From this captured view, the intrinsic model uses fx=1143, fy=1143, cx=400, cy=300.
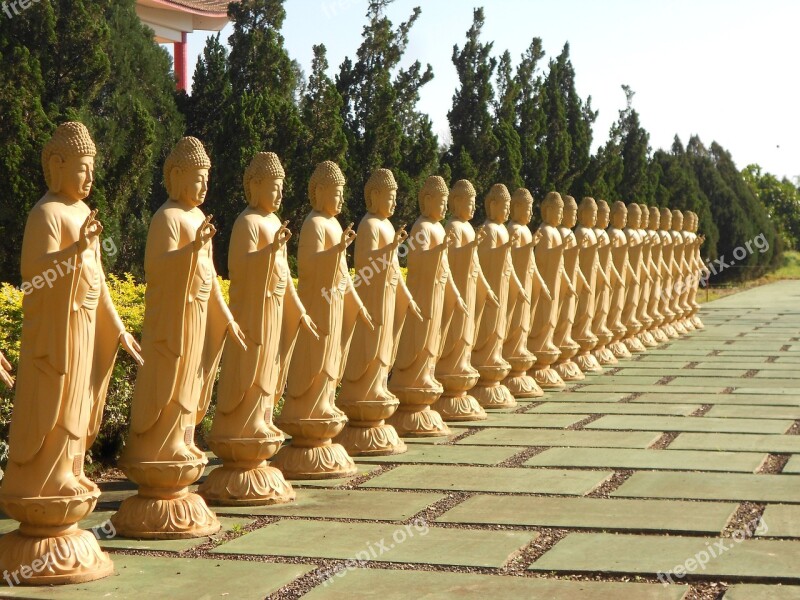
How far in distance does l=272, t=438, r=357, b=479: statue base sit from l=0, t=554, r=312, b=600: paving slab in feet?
6.85

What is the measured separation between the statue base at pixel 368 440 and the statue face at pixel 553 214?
5011 millimetres

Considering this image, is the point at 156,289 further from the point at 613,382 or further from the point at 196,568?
the point at 613,382

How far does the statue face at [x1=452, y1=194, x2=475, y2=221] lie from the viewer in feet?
33.2

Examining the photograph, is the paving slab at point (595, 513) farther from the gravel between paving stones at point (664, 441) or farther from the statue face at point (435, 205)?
the statue face at point (435, 205)

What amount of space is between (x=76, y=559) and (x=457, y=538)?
6.27 ft

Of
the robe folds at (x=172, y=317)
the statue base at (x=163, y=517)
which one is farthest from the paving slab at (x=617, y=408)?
the robe folds at (x=172, y=317)

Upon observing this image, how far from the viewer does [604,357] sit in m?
14.7

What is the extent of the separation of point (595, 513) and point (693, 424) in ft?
11.8

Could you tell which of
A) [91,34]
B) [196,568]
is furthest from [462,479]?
[91,34]

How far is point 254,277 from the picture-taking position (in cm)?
667

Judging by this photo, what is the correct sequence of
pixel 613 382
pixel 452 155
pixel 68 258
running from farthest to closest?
pixel 452 155 → pixel 613 382 → pixel 68 258

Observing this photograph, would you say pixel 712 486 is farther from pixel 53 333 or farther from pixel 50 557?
pixel 53 333

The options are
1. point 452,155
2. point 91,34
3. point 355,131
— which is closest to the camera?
point 91,34

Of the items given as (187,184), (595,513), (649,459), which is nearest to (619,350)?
(649,459)
